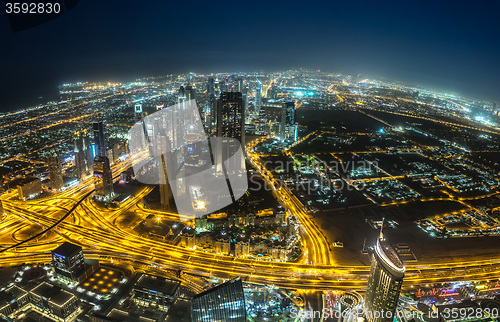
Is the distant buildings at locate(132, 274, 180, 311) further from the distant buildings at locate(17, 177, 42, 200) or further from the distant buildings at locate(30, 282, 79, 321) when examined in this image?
the distant buildings at locate(17, 177, 42, 200)

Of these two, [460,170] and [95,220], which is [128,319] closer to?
[95,220]

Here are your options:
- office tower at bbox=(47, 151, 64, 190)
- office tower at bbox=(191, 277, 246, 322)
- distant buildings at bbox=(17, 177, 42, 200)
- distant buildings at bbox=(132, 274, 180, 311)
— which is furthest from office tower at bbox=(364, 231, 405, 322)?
distant buildings at bbox=(17, 177, 42, 200)

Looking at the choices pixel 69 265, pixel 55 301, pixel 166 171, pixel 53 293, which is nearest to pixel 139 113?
pixel 166 171

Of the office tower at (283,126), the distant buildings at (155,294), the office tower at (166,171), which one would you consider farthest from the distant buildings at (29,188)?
the office tower at (283,126)

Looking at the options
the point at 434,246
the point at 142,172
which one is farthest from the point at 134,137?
the point at 434,246

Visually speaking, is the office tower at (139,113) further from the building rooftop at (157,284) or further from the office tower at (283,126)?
the building rooftop at (157,284)

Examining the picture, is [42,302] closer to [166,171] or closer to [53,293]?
[53,293]

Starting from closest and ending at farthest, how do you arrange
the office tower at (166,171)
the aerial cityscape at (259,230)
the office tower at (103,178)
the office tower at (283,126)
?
the aerial cityscape at (259,230) → the office tower at (166,171) → the office tower at (103,178) → the office tower at (283,126)
